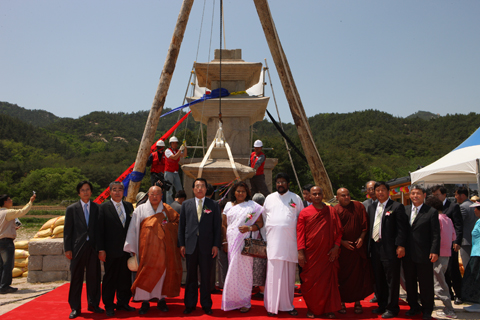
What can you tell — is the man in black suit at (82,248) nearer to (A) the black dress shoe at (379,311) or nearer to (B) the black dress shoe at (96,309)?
(B) the black dress shoe at (96,309)

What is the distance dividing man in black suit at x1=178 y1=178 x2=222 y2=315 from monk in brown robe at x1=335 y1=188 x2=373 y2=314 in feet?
5.18

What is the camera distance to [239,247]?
4.81 m

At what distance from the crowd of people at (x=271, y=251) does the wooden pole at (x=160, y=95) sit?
2507 millimetres

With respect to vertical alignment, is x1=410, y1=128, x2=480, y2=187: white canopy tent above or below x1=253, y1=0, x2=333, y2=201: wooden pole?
below

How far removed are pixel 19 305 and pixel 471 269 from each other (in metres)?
6.07

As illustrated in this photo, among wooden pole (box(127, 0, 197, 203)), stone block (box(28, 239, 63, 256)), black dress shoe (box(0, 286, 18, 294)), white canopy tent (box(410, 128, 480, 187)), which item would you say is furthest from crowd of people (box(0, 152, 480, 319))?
white canopy tent (box(410, 128, 480, 187))

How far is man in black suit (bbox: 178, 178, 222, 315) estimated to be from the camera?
470 cm

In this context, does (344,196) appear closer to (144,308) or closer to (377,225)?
(377,225)

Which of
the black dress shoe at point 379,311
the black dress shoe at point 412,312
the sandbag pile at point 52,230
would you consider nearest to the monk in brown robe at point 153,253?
the black dress shoe at point 379,311

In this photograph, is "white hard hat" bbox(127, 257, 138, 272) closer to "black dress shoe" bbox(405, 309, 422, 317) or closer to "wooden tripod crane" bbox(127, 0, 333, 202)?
"wooden tripod crane" bbox(127, 0, 333, 202)

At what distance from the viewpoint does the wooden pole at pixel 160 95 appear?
7.40m

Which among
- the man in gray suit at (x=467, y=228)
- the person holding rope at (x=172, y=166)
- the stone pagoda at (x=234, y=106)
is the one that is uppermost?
the stone pagoda at (x=234, y=106)

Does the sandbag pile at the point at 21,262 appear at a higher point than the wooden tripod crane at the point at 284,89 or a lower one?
lower

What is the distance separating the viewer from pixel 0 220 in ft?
20.4
